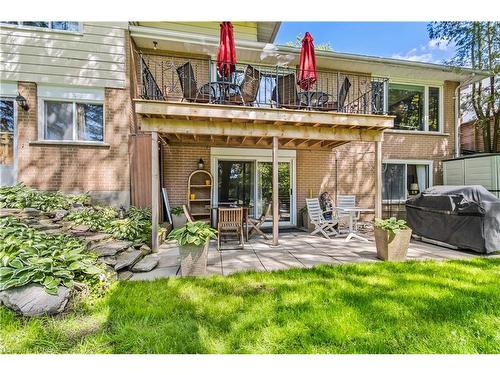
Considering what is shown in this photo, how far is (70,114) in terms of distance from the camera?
22.6 ft

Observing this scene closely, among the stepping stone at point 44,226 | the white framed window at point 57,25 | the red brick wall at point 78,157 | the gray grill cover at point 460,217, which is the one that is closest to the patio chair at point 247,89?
the red brick wall at point 78,157

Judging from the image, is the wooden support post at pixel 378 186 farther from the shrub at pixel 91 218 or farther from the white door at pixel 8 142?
the white door at pixel 8 142

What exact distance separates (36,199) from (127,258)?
3516mm

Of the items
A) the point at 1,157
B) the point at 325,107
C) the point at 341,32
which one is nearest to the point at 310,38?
the point at 325,107

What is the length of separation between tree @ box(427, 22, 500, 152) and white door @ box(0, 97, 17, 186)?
1397cm

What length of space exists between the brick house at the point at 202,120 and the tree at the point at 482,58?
754 mm

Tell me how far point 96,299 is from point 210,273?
1.63 meters

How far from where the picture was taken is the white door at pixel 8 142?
6566 mm

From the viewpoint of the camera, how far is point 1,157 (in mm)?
6574

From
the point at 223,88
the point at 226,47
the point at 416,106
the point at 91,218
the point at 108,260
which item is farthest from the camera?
the point at 416,106

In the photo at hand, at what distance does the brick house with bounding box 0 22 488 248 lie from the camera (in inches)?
A: 225

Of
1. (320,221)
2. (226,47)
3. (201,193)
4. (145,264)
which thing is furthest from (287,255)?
(226,47)

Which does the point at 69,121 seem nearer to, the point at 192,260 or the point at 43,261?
Answer: the point at 43,261
